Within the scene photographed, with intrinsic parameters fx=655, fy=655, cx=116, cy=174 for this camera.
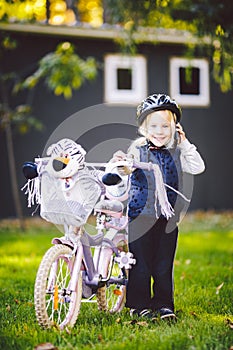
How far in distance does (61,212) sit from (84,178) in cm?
25

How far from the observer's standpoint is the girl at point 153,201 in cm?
390

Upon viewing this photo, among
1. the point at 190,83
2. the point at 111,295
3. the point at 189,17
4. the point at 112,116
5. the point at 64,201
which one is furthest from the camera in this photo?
the point at 190,83

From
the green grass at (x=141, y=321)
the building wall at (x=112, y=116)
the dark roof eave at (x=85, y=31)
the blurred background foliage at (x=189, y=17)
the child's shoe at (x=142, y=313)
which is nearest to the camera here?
the green grass at (x=141, y=321)

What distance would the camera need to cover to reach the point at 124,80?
12.4m

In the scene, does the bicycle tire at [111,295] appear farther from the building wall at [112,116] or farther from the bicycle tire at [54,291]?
the building wall at [112,116]

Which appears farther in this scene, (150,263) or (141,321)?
(150,263)

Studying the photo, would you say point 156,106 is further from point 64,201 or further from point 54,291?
point 54,291

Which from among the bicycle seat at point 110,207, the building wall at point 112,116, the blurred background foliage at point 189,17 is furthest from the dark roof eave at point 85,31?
the bicycle seat at point 110,207

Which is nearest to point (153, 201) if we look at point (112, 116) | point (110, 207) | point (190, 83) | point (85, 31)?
point (110, 207)

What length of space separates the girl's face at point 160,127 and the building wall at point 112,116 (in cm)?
770

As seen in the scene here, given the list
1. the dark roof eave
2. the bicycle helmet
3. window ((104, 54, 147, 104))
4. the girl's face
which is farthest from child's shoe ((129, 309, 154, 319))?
window ((104, 54, 147, 104))

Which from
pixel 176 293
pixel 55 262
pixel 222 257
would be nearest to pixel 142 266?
pixel 55 262

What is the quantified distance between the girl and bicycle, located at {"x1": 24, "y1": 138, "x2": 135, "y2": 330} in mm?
120

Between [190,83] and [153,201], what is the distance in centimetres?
918
